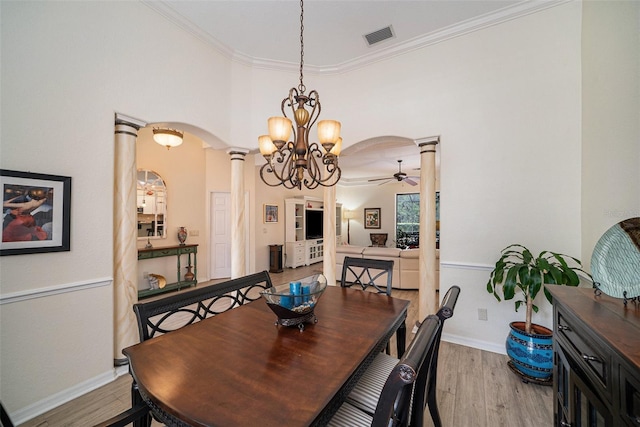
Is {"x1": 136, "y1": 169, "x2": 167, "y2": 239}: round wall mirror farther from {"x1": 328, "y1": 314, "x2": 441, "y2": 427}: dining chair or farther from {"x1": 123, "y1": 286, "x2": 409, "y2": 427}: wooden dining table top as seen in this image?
{"x1": 328, "y1": 314, "x2": 441, "y2": 427}: dining chair

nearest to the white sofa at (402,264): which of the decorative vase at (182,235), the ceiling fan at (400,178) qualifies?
the ceiling fan at (400,178)

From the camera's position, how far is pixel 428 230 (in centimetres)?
329

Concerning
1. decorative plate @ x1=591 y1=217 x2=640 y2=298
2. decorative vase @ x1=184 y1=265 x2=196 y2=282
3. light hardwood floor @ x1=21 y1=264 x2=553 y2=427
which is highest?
decorative plate @ x1=591 y1=217 x2=640 y2=298

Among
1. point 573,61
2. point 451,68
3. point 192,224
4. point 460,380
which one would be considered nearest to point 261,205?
point 192,224

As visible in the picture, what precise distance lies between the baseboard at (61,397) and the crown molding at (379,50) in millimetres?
3560

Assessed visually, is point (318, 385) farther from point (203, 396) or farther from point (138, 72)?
point (138, 72)

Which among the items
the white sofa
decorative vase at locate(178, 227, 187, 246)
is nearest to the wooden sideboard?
the white sofa

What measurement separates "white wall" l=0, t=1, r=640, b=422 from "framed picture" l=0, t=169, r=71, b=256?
0.07 metres

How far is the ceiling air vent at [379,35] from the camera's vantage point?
3.04 metres

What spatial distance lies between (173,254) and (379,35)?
4.93 metres

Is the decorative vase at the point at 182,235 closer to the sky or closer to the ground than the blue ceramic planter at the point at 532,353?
closer to the sky

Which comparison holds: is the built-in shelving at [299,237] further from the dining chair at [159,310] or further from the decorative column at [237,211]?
the dining chair at [159,310]

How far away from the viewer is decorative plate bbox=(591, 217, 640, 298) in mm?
1113

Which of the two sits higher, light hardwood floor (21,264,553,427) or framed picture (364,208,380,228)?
framed picture (364,208,380,228)
